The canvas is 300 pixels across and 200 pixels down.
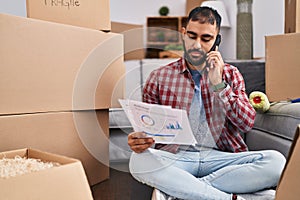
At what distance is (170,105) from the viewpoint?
98 cm

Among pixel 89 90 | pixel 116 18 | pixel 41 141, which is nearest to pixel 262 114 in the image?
pixel 89 90

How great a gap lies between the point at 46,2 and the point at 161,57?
41 centimetres

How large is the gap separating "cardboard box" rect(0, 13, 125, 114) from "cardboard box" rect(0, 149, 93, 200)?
0.96ft

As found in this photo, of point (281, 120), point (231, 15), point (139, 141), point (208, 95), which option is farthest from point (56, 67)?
→ point (231, 15)

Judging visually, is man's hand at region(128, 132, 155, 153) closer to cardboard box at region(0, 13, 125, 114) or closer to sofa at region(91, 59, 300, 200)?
sofa at region(91, 59, 300, 200)

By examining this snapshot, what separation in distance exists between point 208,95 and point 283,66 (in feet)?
1.18

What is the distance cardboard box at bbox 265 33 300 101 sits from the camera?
1.17m

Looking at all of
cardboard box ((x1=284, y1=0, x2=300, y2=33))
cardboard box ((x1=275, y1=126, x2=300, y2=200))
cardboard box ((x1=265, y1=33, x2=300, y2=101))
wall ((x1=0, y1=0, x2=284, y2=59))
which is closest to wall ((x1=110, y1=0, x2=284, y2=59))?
wall ((x1=0, y1=0, x2=284, y2=59))

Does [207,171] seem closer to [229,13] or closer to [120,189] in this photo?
[120,189]

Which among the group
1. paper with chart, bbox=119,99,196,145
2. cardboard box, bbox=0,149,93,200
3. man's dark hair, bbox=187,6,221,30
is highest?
man's dark hair, bbox=187,6,221,30

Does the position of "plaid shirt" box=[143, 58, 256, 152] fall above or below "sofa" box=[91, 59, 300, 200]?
above

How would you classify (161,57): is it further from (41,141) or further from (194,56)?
(41,141)

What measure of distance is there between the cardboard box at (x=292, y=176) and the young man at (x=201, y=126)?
296 mm

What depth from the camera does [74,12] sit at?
1.20m
